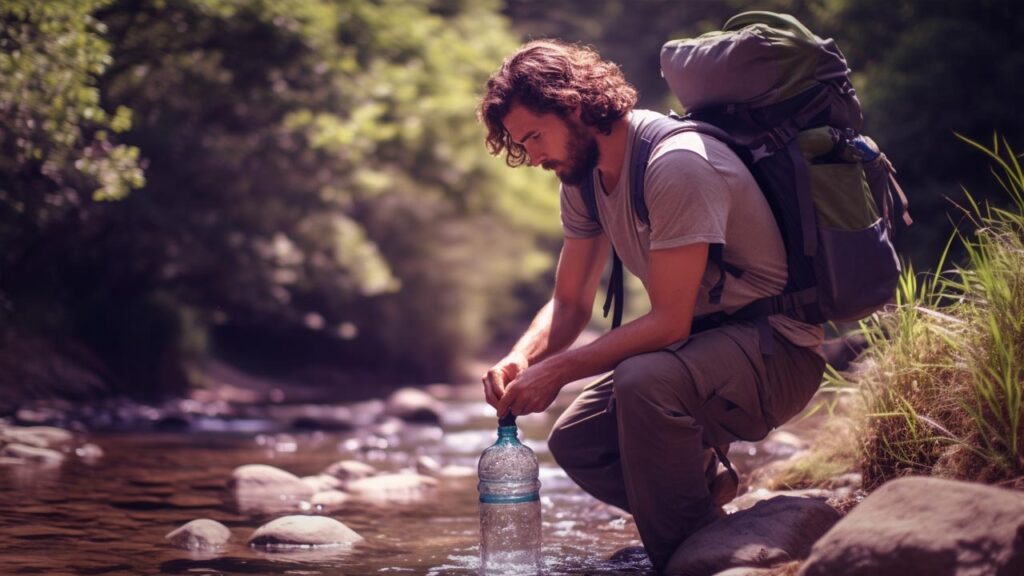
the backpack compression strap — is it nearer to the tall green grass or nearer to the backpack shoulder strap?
the backpack shoulder strap

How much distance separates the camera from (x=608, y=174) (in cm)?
346

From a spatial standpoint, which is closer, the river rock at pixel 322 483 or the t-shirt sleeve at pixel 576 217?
the t-shirt sleeve at pixel 576 217

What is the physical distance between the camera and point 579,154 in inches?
135

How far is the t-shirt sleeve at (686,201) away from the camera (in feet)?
10.1

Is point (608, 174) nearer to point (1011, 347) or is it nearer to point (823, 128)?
point (823, 128)

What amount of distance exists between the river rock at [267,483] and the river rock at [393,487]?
0.27 metres

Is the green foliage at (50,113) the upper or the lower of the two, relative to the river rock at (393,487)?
upper

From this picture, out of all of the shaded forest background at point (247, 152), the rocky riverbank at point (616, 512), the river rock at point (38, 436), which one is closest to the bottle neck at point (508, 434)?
the rocky riverbank at point (616, 512)

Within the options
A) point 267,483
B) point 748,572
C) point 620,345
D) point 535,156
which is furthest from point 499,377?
point 267,483

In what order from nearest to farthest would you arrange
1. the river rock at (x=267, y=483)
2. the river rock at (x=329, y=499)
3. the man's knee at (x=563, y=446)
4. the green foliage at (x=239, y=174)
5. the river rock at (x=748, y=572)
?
the river rock at (x=748, y=572) → the man's knee at (x=563, y=446) → the river rock at (x=329, y=499) → the river rock at (x=267, y=483) → the green foliage at (x=239, y=174)

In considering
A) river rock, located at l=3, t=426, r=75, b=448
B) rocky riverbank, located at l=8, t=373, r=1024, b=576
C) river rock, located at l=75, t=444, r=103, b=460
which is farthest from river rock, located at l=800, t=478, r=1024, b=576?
river rock, located at l=3, t=426, r=75, b=448

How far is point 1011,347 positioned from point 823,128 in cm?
81

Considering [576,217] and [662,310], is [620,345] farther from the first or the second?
[576,217]

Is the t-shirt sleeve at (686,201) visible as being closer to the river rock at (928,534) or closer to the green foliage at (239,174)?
the river rock at (928,534)
